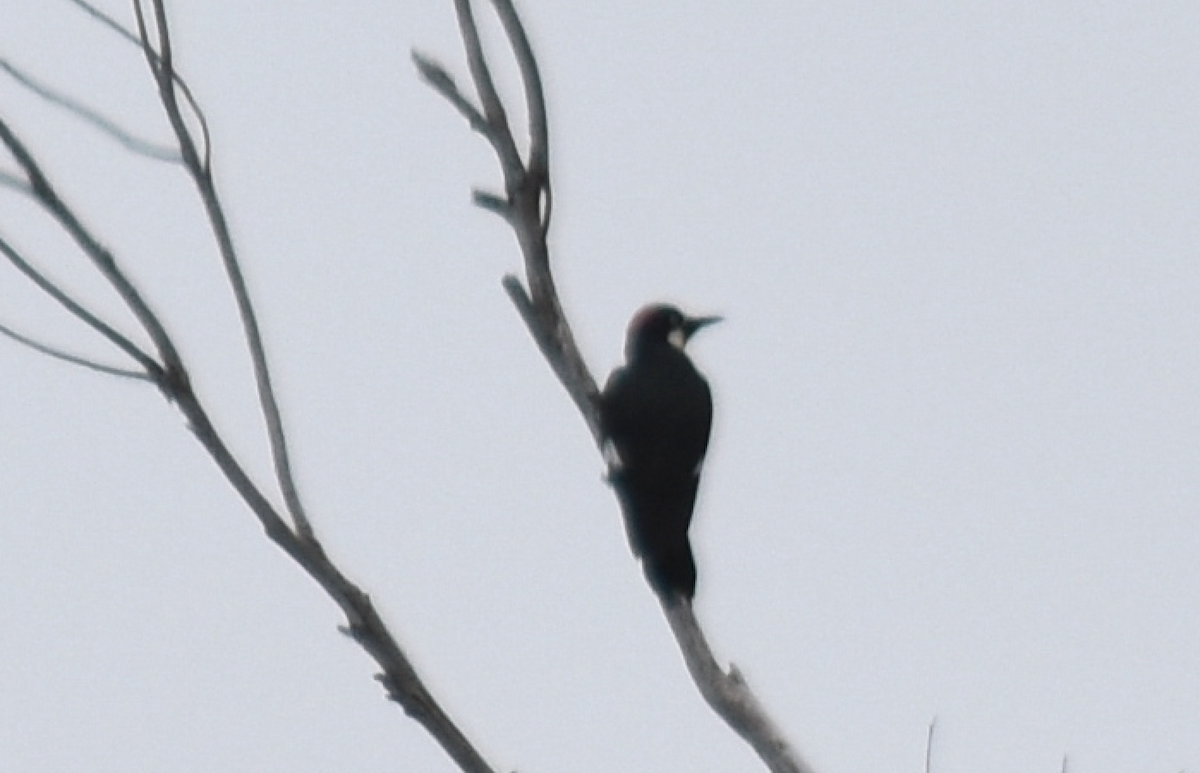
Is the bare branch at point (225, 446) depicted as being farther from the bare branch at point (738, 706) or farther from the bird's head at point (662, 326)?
the bird's head at point (662, 326)

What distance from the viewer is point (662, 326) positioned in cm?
665

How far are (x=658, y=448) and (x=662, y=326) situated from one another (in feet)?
3.21

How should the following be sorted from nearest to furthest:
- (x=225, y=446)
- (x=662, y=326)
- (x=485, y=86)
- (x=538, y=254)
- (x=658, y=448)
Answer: (x=225, y=446)
(x=485, y=86)
(x=538, y=254)
(x=658, y=448)
(x=662, y=326)

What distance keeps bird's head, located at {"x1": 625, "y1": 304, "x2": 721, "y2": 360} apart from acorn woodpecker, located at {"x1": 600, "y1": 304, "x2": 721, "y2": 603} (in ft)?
0.84

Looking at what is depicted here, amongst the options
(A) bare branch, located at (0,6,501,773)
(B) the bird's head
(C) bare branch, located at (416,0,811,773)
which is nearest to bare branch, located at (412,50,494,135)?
(C) bare branch, located at (416,0,811,773)

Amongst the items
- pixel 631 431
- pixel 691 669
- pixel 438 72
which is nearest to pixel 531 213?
pixel 438 72

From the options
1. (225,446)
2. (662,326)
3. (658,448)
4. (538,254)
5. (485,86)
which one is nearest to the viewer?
(225,446)

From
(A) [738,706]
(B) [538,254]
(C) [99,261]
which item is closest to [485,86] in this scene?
(B) [538,254]

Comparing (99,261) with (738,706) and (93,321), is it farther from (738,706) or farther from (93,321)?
(738,706)

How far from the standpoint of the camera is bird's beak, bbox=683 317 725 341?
263 inches

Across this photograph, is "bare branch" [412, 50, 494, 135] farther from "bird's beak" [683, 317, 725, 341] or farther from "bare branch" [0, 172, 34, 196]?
"bird's beak" [683, 317, 725, 341]

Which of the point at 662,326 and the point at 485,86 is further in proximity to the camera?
the point at 662,326

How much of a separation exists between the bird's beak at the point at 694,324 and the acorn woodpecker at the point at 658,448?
0.36 metres

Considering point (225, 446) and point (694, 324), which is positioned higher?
point (694, 324)
